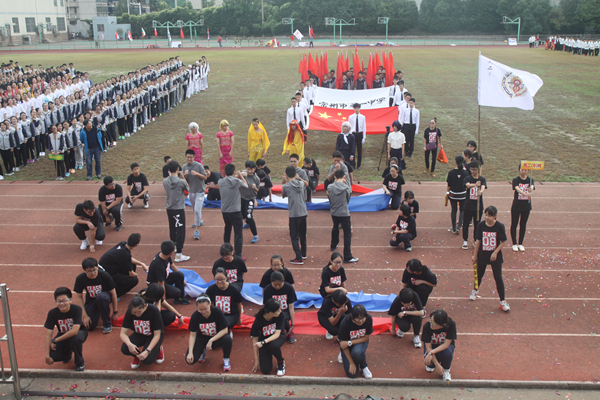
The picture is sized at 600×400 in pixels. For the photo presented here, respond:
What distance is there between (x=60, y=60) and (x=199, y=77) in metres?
24.6

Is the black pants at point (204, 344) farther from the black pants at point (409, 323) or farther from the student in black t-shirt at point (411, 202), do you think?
the student in black t-shirt at point (411, 202)

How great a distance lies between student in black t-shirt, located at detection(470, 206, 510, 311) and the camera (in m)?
7.95

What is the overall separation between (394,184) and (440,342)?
20.0 feet

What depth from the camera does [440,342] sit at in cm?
651

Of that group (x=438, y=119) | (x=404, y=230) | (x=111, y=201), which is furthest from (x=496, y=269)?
(x=438, y=119)

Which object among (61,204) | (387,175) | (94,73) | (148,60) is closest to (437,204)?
(387,175)

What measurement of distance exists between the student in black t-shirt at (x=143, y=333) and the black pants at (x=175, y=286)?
1429mm

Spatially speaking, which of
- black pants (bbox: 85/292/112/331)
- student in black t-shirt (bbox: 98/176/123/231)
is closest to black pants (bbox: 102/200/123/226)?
student in black t-shirt (bbox: 98/176/123/231)

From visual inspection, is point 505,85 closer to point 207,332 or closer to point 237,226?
point 237,226

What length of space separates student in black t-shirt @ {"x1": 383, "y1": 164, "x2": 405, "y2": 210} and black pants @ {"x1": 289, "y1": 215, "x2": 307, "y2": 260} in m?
3.15

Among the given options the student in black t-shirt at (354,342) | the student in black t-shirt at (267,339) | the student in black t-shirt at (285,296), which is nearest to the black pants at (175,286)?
the student in black t-shirt at (285,296)

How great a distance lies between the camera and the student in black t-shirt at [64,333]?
262 inches

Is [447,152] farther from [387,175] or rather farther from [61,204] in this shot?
[61,204]

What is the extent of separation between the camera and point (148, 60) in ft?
148
